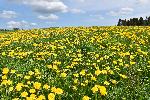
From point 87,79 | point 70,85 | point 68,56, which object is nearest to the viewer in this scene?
point 70,85

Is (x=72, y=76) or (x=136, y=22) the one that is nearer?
(x=72, y=76)

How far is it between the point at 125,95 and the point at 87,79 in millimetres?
1285

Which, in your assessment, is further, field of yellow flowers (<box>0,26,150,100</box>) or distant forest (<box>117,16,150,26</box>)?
distant forest (<box>117,16,150,26</box>)

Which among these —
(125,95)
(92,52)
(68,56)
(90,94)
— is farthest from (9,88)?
(92,52)

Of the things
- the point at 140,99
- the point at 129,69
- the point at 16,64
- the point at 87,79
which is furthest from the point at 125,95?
the point at 16,64

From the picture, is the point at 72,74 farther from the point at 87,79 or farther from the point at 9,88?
the point at 9,88

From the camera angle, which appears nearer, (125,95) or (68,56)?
(125,95)

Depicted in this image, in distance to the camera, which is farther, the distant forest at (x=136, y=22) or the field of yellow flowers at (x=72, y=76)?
the distant forest at (x=136, y=22)

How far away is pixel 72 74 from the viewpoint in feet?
31.4

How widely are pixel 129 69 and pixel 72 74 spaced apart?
1.88 metres

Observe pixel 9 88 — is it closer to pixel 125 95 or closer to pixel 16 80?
pixel 16 80

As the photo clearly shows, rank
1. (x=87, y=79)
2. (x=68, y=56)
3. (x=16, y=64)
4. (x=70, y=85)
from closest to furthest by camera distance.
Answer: (x=70, y=85)
(x=87, y=79)
(x=16, y=64)
(x=68, y=56)

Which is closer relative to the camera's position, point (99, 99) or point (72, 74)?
point (99, 99)

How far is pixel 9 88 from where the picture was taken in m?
7.82
